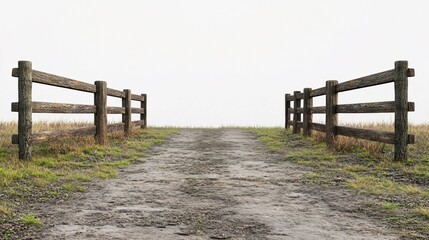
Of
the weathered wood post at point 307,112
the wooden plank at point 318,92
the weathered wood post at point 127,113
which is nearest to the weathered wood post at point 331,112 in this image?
the wooden plank at point 318,92

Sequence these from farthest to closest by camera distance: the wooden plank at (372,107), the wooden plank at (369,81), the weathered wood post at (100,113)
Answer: the weathered wood post at (100,113) → the wooden plank at (369,81) → the wooden plank at (372,107)

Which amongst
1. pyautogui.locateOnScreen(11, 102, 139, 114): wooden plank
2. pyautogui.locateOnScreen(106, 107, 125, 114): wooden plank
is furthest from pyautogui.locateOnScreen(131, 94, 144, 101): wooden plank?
pyautogui.locateOnScreen(11, 102, 139, 114): wooden plank

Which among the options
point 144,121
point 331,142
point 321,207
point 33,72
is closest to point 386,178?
point 321,207

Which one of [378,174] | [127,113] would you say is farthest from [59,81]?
[378,174]

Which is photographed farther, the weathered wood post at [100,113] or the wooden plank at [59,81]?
the weathered wood post at [100,113]

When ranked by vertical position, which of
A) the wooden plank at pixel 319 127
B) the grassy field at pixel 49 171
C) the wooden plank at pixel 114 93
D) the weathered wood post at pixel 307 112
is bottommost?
the grassy field at pixel 49 171

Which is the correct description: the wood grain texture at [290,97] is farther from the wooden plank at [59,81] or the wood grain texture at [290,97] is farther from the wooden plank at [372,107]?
the wooden plank at [59,81]

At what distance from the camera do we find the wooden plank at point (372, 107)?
30.1ft

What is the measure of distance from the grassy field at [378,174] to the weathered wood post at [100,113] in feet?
16.5

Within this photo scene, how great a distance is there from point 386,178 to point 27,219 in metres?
6.11

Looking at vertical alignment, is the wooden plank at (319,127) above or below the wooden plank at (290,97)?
below

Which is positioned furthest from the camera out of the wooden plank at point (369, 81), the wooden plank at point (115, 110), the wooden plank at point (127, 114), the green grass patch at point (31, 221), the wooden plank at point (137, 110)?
the wooden plank at point (137, 110)

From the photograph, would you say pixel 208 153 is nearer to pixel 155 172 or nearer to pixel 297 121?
pixel 155 172

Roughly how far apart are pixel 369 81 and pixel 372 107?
2.48 ft
